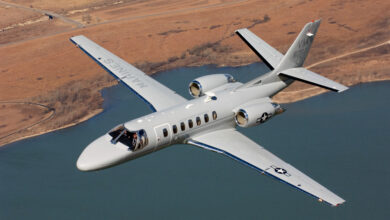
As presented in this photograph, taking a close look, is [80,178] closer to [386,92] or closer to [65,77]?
[65,77]

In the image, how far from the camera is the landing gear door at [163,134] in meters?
41.0

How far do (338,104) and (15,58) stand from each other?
5725 cm

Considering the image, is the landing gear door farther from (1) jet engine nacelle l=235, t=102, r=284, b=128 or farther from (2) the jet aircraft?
(1) jet engine nacelle l=235, t=102, r=284, b=128

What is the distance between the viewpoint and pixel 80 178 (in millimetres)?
56094

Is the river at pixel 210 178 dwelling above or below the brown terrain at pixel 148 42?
below

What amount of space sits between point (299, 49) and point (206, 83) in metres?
10.7

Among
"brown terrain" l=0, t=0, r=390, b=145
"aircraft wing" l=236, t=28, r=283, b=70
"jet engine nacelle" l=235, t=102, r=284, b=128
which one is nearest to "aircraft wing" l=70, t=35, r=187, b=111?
"jet engine nacelle" l=235, t=102, r=284, b=128

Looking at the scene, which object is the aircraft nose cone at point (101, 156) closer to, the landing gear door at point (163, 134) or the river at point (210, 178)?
the landing gear door at point (163, 134)

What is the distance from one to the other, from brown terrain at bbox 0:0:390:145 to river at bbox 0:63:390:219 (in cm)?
676

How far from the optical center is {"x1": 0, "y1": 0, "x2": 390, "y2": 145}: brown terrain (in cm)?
7269

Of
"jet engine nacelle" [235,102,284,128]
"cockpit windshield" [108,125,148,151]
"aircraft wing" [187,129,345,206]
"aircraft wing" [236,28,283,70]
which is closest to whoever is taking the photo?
"aircraft wing" [187,129,345,206]

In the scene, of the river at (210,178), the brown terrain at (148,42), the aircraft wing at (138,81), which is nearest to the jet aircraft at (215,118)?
the aircraft wing at (138,81)

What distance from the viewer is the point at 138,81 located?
5119cm

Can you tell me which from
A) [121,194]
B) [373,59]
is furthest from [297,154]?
[373,59]
